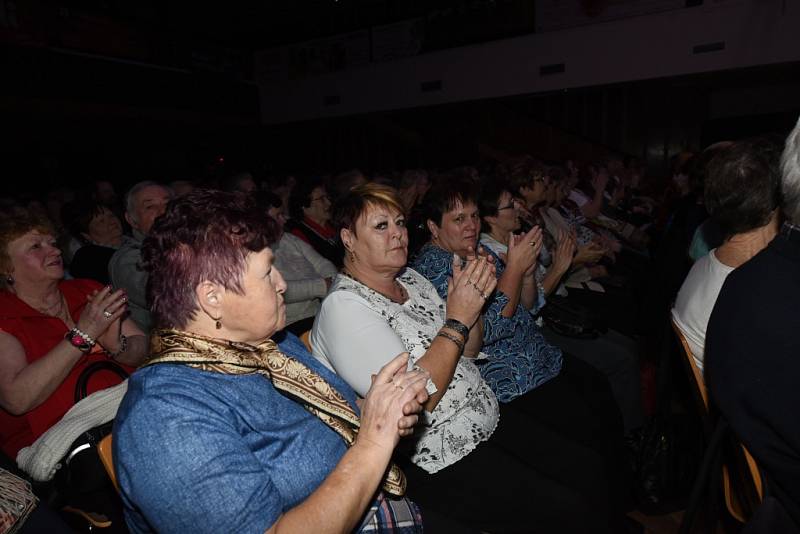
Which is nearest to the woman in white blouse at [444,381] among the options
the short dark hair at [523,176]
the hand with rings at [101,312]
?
the hand with rings at [101,312]

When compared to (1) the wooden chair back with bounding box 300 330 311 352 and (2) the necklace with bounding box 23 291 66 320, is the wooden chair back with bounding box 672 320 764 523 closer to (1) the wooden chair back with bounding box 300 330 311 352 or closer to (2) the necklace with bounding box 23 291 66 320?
(1) the wooden chair back with bounding box 300 330 311 352

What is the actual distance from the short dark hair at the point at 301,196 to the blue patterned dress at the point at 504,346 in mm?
1953

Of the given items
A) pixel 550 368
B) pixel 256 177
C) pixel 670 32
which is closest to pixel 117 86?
pixel 256 177

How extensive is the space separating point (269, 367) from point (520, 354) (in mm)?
1316

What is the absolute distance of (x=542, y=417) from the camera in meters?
2.07

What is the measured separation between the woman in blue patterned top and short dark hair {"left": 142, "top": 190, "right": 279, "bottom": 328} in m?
1.17

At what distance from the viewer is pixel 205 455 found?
36.1 inches

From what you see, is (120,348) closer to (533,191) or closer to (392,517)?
(392,517)

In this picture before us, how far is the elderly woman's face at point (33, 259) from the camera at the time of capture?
1.97 meters

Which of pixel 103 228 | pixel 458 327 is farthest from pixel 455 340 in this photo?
pixel 103 228

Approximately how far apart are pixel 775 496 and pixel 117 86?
1028cm

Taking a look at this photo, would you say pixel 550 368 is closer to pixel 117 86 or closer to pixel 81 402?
pixel 81 402

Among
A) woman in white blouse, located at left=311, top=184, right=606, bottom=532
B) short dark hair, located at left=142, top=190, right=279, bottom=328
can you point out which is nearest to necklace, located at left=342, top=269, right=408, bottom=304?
woman in white blouse, located at left=311, top=184, right=606, bottom=532

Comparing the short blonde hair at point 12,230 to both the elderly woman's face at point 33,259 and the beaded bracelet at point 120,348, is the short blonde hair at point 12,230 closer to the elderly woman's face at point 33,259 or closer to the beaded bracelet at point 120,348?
the elderly woman's face at point 33,259
